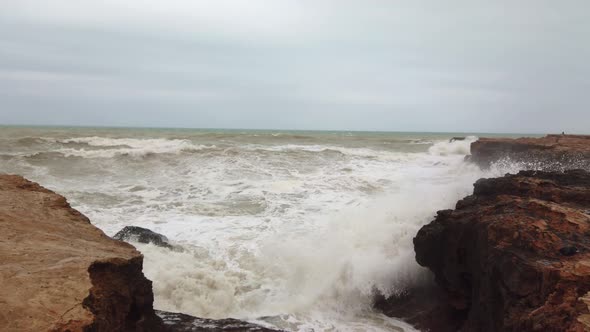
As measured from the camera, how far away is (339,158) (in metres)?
17.6

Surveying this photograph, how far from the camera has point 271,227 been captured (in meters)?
7.70

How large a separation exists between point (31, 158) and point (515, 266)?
16.3m

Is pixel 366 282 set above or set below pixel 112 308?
below

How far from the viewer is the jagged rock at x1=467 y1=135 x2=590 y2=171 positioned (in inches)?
299

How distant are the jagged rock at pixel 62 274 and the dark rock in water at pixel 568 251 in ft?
9.85

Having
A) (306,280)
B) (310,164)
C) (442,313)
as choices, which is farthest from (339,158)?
(442,313)

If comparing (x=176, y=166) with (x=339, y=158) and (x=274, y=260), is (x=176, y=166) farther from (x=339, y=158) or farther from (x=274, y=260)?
(x=274, y=260)

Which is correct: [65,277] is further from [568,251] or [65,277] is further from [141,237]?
[141,237]

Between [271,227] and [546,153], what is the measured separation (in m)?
5.64

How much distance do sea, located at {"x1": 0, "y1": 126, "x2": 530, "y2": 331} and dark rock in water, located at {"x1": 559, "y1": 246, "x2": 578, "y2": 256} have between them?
1931 millimetres

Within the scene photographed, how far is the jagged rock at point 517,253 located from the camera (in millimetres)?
2676

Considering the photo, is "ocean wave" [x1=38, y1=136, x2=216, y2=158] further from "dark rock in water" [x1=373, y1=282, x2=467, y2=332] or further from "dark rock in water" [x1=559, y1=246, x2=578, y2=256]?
"dark rock in water" [x1=559, y1=246, x2=578, y2=256]

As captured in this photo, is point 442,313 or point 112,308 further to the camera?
point 442,313

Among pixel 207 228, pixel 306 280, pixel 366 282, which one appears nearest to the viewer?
pixel 366 282
